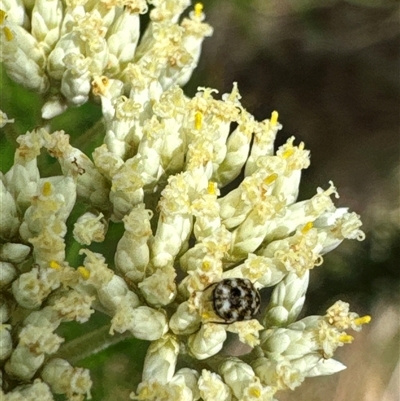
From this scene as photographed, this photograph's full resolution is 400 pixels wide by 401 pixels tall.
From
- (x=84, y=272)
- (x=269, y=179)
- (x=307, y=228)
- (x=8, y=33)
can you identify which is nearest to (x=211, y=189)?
(x=269, y=179)

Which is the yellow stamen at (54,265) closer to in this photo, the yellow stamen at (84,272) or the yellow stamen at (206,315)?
the yellow stamen at (84,272)

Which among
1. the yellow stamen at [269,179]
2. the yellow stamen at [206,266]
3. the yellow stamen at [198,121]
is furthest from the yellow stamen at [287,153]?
the yellow stamen at [206,266]

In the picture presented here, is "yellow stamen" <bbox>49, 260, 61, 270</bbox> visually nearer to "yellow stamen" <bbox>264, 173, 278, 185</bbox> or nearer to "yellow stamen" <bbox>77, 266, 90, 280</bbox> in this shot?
"yellow stamen" <bbox>77, 266, 90, 280</bbox>

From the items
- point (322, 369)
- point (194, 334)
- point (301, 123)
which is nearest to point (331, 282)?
point (301, 123)

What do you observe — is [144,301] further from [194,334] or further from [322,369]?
[322,369]

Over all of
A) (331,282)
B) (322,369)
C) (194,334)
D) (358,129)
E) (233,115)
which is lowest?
(331,282)

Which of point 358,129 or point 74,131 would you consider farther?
point 358,129

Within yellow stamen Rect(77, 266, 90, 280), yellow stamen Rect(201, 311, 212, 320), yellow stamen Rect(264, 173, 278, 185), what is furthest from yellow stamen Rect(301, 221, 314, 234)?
yellow stamen Rect(77, 266, 90, 280)
